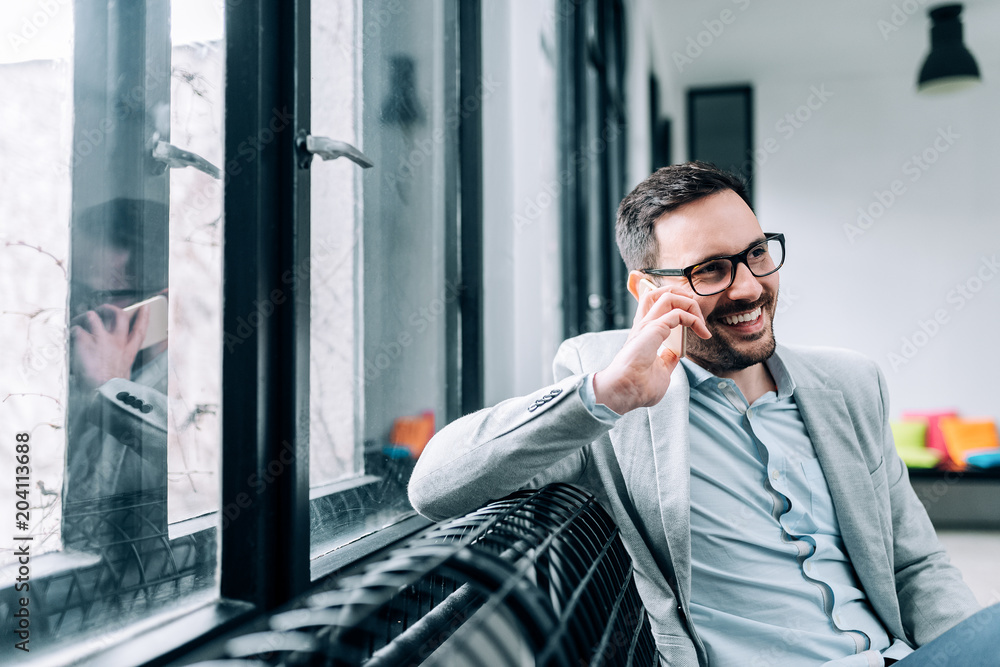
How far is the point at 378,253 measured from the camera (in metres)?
1.52

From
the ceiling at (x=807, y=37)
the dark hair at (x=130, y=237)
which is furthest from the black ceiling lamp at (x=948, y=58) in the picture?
the dark hair at (x=130, y=237)

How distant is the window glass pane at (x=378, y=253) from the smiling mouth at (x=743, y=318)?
0.70 m

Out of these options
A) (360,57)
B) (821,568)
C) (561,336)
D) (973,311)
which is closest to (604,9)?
(561,336)

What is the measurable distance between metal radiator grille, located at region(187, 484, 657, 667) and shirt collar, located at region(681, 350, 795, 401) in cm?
41

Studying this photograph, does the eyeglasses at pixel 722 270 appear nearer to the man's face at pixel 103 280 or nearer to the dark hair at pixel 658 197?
the dark hair at pixel 658 197

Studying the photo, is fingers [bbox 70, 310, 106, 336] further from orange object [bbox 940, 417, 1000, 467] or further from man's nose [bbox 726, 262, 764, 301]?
orange object [bbox 940, 417, 1000, 467]

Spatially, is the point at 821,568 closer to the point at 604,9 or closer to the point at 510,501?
the point at 510,501

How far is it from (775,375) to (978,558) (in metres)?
3.52

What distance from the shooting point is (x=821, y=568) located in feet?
4.27

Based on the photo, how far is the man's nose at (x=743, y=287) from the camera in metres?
1.37

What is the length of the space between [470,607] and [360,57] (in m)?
1.08

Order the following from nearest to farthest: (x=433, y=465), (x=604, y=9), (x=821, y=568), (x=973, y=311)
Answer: (x=433, y=465), (x=821, y=568), (x=604, y=9), (x=973, y=311)

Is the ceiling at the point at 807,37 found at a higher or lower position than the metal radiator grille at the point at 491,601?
higher

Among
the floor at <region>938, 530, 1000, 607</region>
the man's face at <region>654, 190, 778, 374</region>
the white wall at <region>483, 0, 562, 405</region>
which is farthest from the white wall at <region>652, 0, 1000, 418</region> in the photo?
the man's face at <region>654, 190, 778, 374</region>
